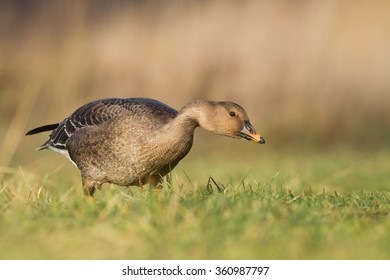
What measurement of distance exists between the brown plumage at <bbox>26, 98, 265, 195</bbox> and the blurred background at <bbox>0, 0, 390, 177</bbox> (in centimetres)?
482

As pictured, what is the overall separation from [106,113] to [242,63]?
559 cm

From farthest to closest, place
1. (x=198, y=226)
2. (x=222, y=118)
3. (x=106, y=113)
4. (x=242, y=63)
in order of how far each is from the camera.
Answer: (x=242, y=63), (x=106, y=113), (x=222, y=118), (x=198, y=226)

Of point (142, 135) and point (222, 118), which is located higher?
point (222, 118)

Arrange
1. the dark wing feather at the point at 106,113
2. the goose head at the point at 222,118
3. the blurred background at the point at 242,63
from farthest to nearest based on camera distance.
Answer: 1. the blurred background at the point at 242,63
2. the dark wing feather at the point at 106,113
3. the goose head at the point at 222,118

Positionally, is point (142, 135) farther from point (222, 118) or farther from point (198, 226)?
point (198, 226)

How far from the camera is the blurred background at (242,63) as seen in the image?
1175 centimetres

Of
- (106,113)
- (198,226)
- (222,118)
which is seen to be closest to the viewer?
(198,226)

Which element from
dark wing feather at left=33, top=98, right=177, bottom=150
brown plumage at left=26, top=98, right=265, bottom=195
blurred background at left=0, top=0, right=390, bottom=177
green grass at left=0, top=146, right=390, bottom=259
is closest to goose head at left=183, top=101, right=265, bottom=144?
brown plumage at left=26, top=98, right=265, bottom=195

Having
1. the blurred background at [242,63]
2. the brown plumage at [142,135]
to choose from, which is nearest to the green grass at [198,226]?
the brown plumage at [142,135]

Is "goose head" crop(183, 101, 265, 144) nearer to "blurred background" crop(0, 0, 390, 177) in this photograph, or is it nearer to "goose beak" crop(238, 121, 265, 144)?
"goose beak" crop(238, 121, 265, 144)

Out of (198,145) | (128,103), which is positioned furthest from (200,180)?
(198,145)

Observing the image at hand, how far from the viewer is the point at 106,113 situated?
664 centimetres

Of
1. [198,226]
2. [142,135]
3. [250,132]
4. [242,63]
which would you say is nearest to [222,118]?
[250,132]

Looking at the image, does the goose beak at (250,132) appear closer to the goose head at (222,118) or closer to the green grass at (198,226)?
the goose head at (222,118)
